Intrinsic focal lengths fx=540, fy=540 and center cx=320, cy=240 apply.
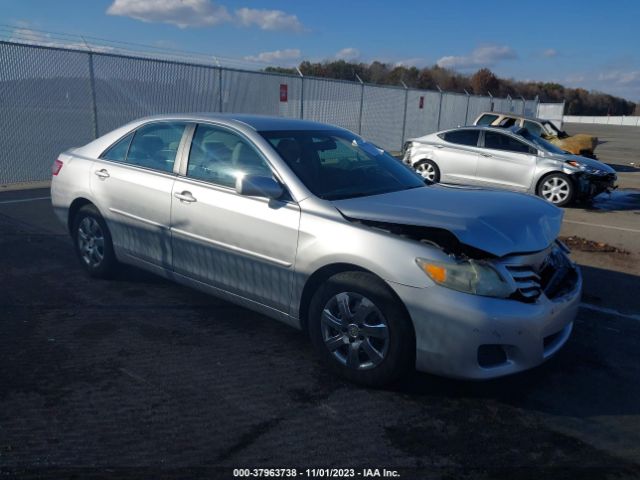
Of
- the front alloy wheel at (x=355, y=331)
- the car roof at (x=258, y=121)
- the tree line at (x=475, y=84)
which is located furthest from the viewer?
the tree line at (x=475, y=84)

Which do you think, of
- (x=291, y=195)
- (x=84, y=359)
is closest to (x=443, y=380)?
(x=291, y=195)

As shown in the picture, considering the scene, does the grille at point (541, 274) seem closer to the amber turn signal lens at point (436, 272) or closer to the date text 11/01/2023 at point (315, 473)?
the amber turn signal lens at point (436, 272)

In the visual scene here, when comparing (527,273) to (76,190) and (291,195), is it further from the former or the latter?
(76,190)

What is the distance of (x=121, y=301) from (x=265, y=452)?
2.49 m

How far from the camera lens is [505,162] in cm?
1076

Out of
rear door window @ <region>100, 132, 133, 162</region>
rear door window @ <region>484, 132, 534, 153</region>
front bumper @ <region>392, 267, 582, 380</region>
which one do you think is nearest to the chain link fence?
rear door window @ <region>484, 132, 534, 153</region>

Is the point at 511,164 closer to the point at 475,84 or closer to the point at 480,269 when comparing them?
the point at 480,269

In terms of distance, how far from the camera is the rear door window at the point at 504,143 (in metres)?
10.7

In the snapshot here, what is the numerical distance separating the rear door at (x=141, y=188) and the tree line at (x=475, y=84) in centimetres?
2685

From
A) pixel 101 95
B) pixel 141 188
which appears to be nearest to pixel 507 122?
pixel 101 95

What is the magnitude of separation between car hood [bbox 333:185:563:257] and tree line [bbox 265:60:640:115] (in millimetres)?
27738

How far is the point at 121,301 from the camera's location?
468cm

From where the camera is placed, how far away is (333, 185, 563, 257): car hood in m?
3.19

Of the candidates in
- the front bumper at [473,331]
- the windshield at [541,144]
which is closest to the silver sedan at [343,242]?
the front bumper at [473,331]
